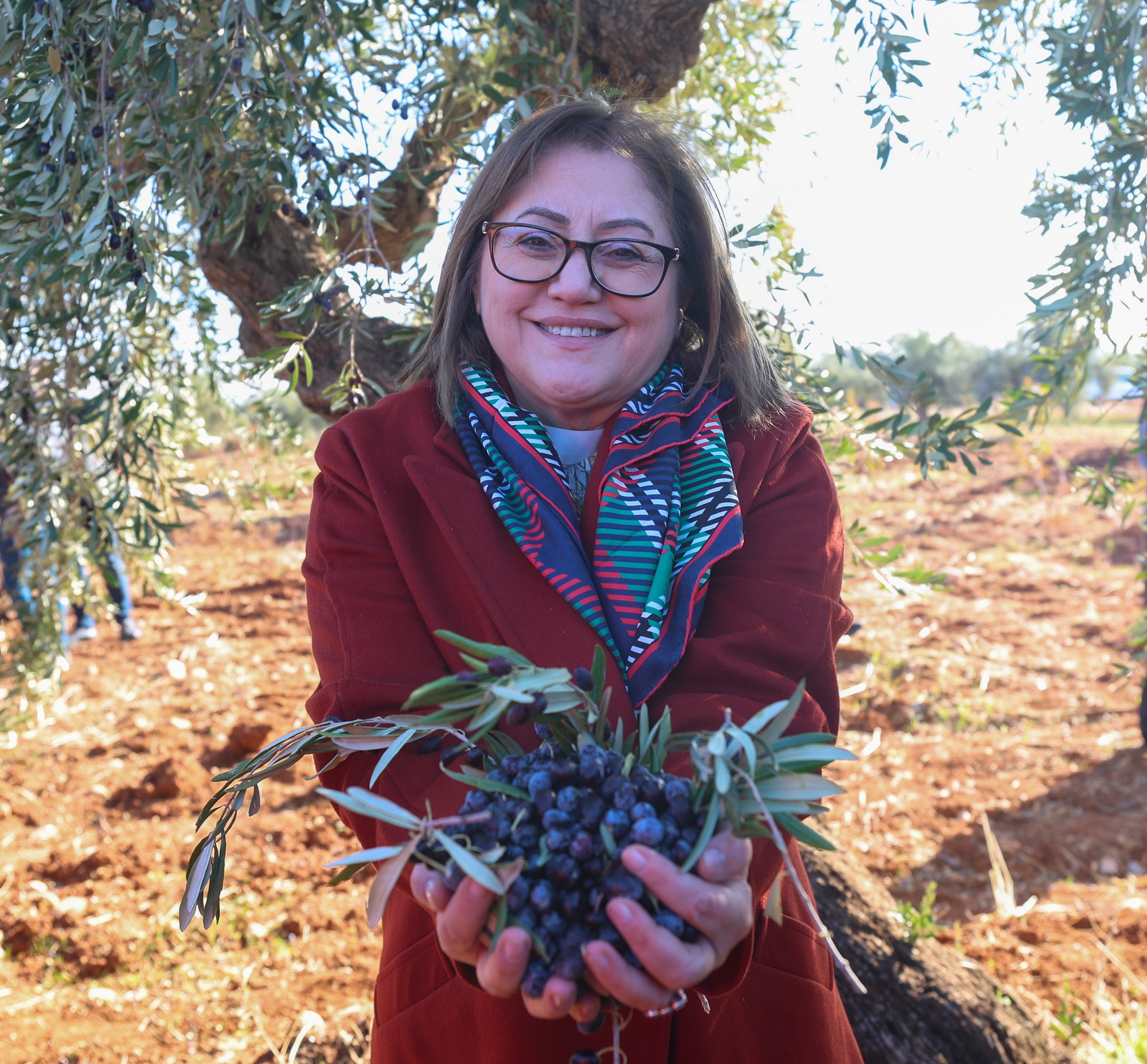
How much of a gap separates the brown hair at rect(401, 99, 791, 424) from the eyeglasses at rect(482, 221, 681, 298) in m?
0.12

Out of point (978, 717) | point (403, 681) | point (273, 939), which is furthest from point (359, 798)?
point (978, 717)

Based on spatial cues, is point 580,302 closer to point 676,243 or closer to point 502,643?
point 676,243

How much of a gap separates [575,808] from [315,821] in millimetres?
3467

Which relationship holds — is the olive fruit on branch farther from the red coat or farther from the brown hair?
the brown hair

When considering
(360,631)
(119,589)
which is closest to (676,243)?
(360,631)

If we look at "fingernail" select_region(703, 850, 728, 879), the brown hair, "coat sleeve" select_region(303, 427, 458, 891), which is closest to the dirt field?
the brown hair

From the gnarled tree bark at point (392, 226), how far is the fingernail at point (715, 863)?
1.66 m

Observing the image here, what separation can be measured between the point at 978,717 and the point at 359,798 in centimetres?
500

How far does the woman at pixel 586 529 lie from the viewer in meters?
1.37

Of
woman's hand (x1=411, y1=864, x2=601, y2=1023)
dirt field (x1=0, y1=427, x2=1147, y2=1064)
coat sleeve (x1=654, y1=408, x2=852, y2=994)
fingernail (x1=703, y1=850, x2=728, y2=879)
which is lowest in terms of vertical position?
dirt field (x1=0, y1=427, x2=1147, y2=1064)

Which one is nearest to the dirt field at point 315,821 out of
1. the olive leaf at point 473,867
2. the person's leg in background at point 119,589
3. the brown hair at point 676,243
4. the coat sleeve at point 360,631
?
the person's leg in background at point 119,589

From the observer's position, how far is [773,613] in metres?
1.42

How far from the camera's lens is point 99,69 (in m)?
1.94

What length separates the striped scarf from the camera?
4.66 feet
